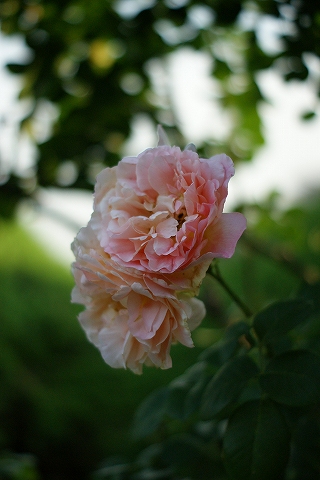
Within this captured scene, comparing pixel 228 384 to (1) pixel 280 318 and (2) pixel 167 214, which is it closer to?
(1) pixel 280 318

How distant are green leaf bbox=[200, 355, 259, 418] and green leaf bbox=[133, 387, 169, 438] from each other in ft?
0.58

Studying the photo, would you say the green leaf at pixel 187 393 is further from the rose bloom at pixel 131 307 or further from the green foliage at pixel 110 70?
the green foliage at pixel 110 70

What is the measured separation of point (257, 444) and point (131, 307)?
0.66 feet

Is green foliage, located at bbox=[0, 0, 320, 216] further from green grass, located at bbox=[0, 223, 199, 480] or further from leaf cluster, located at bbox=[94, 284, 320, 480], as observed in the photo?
green grass, located at bbox=[0, 223, 199, 480]

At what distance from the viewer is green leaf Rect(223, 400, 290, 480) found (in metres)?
0.47

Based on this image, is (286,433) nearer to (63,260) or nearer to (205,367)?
(205,367)

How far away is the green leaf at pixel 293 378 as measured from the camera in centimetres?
49

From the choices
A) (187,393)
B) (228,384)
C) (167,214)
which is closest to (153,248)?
(167,214)

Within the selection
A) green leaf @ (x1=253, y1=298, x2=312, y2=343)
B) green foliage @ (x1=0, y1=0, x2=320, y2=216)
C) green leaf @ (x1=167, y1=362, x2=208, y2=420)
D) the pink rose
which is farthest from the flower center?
green foliage @ (x1=0, y1=0, x2=320, y2=216)

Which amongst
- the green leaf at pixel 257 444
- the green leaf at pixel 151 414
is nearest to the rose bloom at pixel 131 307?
the green leaf at pixel 257 444

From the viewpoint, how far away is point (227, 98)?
1361 mm

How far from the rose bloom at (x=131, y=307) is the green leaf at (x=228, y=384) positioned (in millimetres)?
86

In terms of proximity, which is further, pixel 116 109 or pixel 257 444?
pixel 116 109

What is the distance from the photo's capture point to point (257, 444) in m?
0.48
